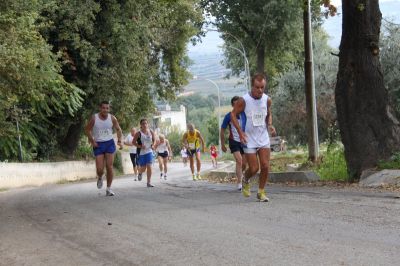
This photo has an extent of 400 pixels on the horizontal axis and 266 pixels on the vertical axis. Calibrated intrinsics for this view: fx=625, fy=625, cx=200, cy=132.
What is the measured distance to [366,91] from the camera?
570 inches

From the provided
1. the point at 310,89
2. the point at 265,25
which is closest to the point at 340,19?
the point at 310,89

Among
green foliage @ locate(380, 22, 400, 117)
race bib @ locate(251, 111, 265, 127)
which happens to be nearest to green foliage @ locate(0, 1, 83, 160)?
race bib @ locate(251, 111, 265, 127)

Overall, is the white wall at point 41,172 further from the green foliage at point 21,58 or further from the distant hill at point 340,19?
the distant hill at point 340,19

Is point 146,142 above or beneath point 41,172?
above

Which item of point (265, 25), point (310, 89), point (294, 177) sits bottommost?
point (294, 177)

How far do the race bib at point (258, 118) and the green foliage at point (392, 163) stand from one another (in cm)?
463

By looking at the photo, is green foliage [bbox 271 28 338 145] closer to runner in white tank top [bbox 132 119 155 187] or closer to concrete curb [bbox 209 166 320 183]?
concrete curb [bbox 209 166 320 183]

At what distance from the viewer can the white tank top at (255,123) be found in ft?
33.8

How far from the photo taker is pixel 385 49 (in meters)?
24.9

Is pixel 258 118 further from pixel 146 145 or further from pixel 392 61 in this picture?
pixel 392 61

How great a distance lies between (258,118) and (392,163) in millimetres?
4931

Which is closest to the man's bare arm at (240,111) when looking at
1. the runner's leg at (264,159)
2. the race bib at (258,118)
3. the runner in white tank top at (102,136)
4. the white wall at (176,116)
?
the race bib at (258,118)

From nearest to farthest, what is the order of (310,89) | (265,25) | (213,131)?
(310,89) → (265,25) → (213,131)

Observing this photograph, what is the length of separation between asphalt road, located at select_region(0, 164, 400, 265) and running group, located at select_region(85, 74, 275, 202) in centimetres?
74
